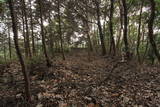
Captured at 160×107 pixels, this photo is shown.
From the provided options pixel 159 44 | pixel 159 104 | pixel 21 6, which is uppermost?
pixel 21 6

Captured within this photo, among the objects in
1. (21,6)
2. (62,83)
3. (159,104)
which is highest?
(21,6)

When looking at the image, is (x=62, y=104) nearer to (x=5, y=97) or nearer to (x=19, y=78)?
(x=5, y=97)

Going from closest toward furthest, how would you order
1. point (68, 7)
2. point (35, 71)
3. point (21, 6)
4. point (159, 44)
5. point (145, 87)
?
point (145, 87), point (35, 71), point (21, 6), point (68, 7), point (159, 44)

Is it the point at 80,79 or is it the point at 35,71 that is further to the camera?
the point at 35,71

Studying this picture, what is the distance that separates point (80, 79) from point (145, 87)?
120 inches

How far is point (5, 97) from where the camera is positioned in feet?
17.5

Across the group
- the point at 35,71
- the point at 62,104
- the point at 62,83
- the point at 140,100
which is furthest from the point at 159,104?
the point at 35,71

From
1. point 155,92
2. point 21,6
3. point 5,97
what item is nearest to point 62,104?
point 5,97

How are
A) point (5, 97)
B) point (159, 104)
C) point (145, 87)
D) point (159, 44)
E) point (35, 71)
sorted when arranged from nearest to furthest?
point (159, 104) < point (5, 97) < point (145, 87) < point (35, 71) < point (159, 44)

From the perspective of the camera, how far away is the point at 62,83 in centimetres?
644

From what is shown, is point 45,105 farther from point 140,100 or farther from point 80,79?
point 140,100

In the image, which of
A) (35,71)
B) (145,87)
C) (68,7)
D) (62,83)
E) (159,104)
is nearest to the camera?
(159,104)

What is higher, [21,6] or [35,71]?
[21,6]

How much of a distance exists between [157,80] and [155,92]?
51.0 inches
